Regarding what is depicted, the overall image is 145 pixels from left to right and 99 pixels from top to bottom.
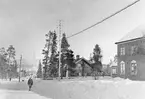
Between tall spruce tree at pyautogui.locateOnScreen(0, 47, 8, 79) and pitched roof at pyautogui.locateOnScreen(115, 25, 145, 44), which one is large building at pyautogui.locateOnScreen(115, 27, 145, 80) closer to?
pitched roof at pyautogui.locateOnScreen(115, 25, 145, 44)

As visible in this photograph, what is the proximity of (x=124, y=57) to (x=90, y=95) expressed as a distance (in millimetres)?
33451

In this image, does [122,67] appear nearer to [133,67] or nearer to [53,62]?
[133,67]

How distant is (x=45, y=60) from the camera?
7494 cm

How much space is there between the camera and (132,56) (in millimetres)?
45375

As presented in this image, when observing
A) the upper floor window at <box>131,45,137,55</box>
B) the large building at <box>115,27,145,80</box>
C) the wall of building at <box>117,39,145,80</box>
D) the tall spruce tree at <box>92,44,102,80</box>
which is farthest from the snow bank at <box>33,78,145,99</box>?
the tall spruce tree at <box>92,44,102,80</box>

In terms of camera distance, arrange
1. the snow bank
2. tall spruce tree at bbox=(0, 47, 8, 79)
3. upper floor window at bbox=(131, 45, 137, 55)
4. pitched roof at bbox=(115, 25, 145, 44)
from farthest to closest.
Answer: tall spruce tree at bbox=(0, 47, 8, 79) < pitched roof at bbox=(115, 25, 145, 44) < upper floor window at bbox=(131, 45, 137, 55) < the snow bank

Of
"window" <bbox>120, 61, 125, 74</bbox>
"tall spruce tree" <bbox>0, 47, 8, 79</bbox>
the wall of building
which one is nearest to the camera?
the wall of building

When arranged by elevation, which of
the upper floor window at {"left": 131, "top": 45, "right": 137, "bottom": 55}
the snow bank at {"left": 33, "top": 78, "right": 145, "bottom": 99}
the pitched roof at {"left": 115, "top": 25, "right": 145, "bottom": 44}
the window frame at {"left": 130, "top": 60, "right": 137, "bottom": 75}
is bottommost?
the snow bank at {"left": 33, "top": 78, "right": 145, "bottom": 99}

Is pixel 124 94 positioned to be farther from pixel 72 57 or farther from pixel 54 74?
pixel 54 74

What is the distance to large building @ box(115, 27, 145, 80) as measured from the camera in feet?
140

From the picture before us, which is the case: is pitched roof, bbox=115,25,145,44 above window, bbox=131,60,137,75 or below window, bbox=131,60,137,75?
above

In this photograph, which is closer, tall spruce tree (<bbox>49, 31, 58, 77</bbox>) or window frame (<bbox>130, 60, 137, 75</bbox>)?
window frame (<bbox>130, 60, 137, 75</bbox>)

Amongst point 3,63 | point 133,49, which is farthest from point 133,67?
point 3,63

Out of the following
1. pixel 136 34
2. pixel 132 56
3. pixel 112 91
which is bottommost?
pixel 112 91
